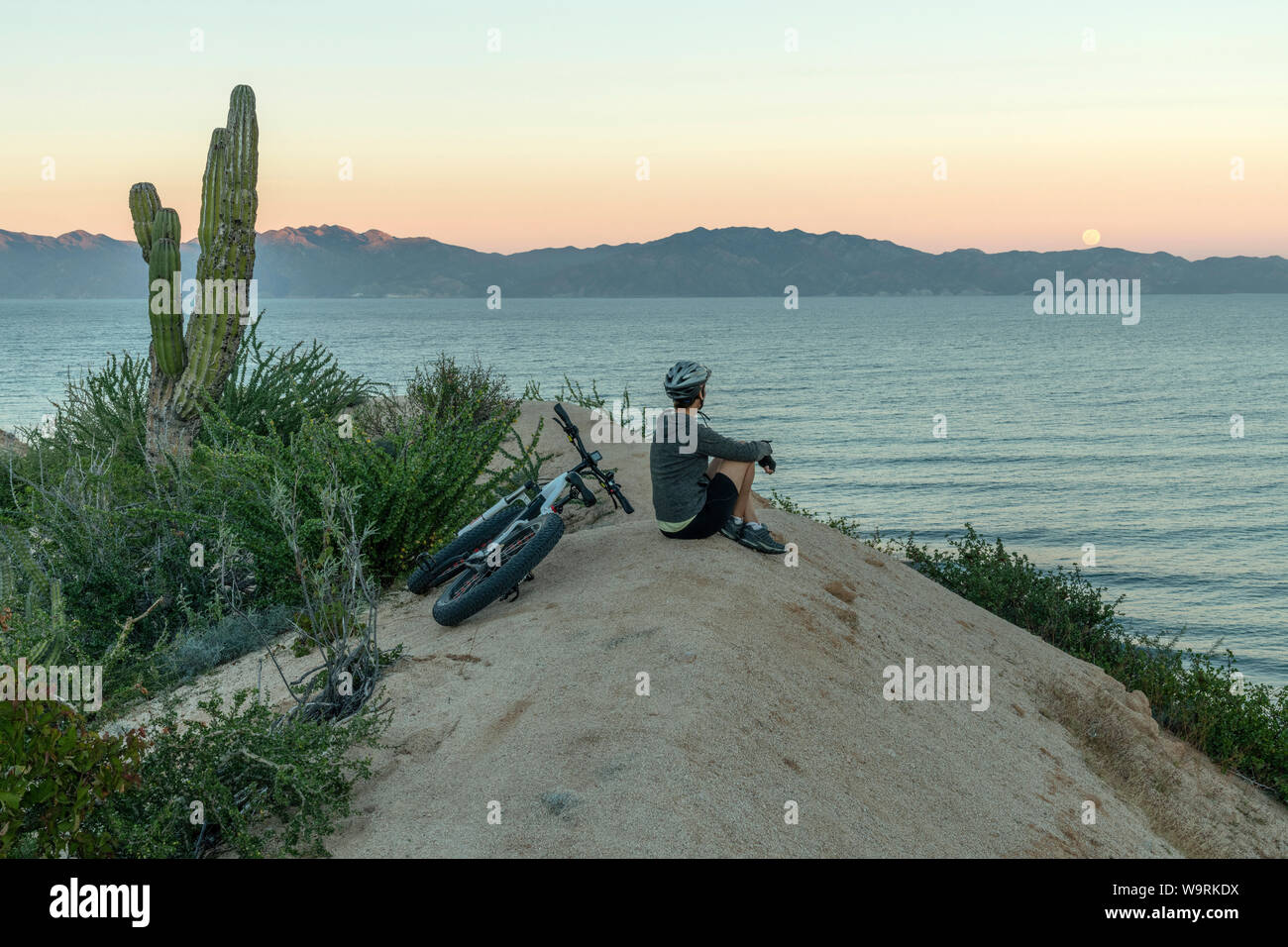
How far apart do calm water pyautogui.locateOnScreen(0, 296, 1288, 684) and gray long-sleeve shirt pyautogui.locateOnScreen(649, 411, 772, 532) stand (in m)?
12.4

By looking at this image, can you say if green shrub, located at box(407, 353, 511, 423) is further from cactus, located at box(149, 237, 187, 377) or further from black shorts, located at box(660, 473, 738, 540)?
black shorts, located at box(660, 473, 738, 540)

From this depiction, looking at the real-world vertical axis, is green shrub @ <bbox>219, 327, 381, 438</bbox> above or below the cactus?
below

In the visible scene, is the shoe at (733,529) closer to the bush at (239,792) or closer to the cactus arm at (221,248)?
the bush at (239,792)

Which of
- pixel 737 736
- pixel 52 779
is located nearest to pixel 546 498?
pixel 737 736

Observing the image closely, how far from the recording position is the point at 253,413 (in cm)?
1465

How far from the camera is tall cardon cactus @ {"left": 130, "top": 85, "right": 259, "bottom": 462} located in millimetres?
13570

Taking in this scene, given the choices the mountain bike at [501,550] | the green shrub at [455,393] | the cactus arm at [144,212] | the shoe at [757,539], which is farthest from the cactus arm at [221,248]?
the shoe at [757,539]

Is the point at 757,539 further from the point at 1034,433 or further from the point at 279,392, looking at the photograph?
the point at 1034,433

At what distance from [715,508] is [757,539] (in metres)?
0.50

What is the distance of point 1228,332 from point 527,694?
445 ft

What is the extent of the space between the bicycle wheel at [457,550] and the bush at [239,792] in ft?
9.85

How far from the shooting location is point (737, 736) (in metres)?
5.66

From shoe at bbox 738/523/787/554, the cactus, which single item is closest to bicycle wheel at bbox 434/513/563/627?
shoe at bbox 738/523/787/554
